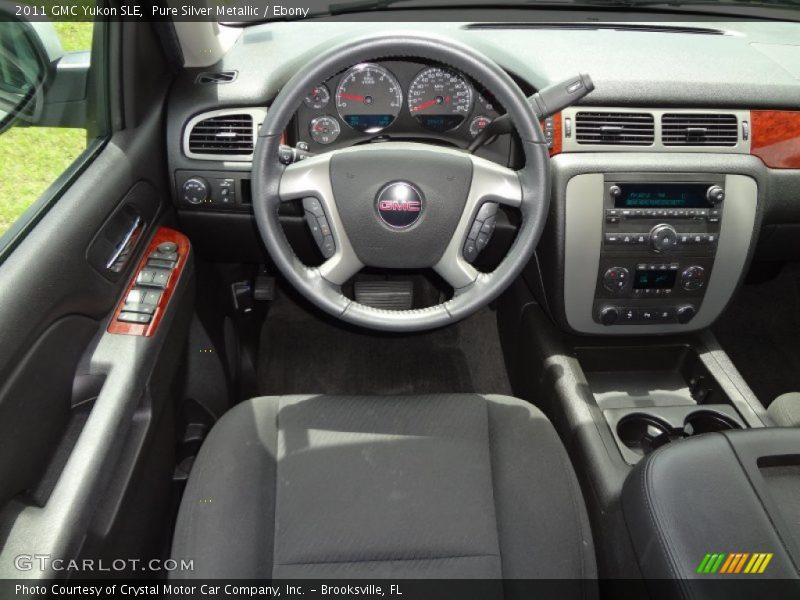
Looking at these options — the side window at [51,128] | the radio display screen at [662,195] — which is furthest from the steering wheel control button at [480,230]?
the side window at [51,128]

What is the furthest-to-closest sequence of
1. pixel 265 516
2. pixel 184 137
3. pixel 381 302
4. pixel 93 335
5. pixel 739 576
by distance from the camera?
1. pixel 381 302
2. pixel 184 137
3. pixel 93 335
4. pixel 265 516
5. pixel 739 576

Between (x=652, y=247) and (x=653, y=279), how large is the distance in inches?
4.5

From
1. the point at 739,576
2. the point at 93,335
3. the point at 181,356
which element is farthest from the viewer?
the point at 181,356

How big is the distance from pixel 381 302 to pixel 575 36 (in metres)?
1.12

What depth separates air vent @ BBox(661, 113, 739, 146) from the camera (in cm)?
189

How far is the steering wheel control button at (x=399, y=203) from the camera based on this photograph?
1528 mm

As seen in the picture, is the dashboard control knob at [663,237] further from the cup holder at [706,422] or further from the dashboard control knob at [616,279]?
the cup holder at [706,422]

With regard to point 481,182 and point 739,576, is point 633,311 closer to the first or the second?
point 481,182

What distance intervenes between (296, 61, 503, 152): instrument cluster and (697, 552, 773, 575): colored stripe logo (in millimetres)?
1287

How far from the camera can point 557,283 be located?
1975 mm

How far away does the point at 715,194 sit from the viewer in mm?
1876

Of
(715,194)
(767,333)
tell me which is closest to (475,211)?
(715,194)

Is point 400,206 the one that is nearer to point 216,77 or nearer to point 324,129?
point 324,129

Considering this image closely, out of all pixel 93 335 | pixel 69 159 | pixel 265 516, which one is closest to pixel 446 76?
pixel 69 159
